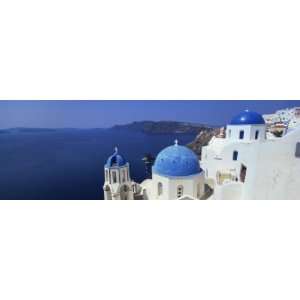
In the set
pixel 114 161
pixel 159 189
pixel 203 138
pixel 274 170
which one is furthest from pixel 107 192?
pixel 274 170

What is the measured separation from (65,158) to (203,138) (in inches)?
235

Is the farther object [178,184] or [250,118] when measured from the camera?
[250,118]

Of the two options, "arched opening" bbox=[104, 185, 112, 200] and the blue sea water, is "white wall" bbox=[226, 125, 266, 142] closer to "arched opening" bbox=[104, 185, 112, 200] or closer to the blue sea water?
the blue sea water

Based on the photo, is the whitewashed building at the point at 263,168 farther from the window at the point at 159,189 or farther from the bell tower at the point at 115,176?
the bell tower at the point at 115,176

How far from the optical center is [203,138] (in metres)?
7.66

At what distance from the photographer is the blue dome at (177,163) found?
5867 mm

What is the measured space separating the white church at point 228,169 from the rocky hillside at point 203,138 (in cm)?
24

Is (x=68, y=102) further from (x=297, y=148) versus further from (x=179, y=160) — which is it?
(x=297, y=148)

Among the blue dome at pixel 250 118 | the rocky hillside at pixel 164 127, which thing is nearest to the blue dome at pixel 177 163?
the rocky hillside at pixel 164 127

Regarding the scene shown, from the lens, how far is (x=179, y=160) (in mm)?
5895

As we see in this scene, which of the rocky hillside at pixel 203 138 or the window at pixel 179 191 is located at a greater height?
the rocky hillside at pixel 203 138

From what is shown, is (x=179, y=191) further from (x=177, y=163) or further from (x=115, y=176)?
(x=115, y=176)

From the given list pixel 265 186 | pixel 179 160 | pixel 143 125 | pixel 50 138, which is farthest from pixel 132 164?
pixel 265 186
